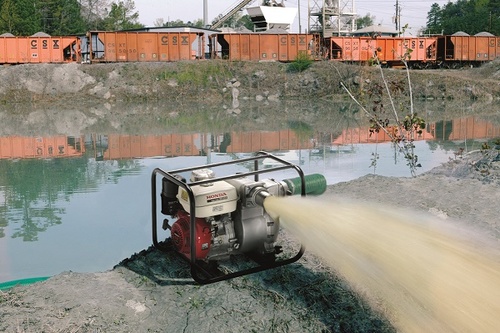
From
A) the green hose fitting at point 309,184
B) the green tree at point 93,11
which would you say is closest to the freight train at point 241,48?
the green hose fitting at point 309,184

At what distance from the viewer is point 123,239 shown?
25.6 feet

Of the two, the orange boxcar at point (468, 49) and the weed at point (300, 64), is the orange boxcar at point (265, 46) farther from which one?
the orange boxcar at point (468, 49)

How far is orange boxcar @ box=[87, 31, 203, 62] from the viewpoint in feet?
135

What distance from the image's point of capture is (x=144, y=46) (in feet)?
136

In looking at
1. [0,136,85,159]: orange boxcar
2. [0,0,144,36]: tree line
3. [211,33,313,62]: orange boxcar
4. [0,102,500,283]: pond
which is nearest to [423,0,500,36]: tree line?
[211,33,313,62]: orange boxcar

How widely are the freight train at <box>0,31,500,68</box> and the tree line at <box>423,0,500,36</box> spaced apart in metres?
18.8

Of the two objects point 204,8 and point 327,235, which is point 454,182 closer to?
point 327,235

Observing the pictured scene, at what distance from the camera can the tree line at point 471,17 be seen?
7256 centimetres

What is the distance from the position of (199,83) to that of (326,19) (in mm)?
33540

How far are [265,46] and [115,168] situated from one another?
30177 millimetres

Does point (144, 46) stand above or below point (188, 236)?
above

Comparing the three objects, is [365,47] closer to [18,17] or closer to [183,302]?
[18,17]

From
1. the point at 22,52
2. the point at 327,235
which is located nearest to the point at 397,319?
the point at 327,235

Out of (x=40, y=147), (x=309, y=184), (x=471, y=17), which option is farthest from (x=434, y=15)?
(x=309, y=184)
